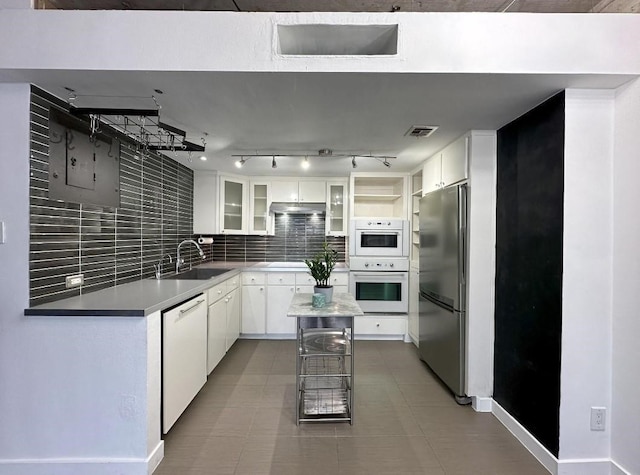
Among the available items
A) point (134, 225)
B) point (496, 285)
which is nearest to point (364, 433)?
point (496, 285)

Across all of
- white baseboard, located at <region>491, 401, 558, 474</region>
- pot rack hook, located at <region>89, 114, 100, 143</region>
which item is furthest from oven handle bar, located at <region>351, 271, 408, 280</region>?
pot rack hook, located at <region>89, 114, 100, 143</region>

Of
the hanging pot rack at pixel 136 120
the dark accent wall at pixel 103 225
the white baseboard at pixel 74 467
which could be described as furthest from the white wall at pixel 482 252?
the dark accent wall at pixel 103 225

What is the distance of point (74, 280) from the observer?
206 centimetres

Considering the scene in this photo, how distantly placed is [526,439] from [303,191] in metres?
3.41

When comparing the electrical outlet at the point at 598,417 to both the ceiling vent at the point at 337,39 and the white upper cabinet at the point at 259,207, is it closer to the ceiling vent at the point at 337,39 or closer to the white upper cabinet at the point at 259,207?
the ceiling vent at the point at 337,39

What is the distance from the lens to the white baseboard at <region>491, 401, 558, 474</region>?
1854 millimetres

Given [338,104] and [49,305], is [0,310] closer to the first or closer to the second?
[49,305]

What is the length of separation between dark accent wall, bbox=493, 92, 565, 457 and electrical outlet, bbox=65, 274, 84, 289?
2.96 meters

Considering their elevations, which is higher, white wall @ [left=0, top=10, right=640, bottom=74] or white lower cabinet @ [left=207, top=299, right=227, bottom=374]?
white wall @ [left=0, top=10, right=640, bottom=74]

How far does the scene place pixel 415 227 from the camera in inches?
158

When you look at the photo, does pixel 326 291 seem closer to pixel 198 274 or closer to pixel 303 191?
pixel 198 274

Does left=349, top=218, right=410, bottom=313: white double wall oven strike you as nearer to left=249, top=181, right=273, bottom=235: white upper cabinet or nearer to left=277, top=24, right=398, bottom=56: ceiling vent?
left=249, top=181, right=273, bottom=235: white upper cabinet

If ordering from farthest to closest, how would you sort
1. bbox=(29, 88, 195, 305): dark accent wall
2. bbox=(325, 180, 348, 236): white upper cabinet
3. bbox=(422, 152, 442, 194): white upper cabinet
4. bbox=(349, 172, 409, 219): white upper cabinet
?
bbox=(325, 180, 348, 236): white upper cabinet
bbox=(349, 172, 409, 219): white upper cabinet
bbox=(422, 152, 442, 194): white upper cabinet
bbox=(29, 88, 195, 305): dark accent wall

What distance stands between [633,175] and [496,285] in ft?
3.58
